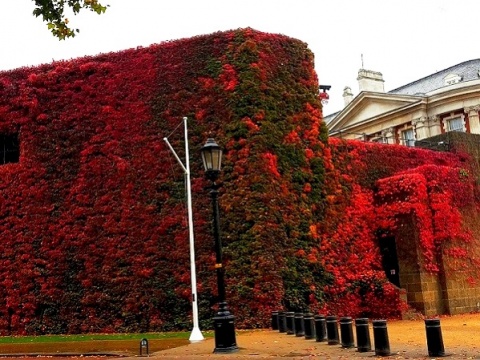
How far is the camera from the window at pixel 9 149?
22.5 metres

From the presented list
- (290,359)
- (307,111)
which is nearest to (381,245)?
(307,111)

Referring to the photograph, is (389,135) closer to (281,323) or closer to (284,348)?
(281,323)

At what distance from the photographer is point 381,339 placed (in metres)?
10.9

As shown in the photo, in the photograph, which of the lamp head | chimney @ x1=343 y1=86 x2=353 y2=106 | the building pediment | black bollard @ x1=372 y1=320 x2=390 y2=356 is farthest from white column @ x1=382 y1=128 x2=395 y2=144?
black bollard @ x1=372 y1=320 x2=390 y2=356

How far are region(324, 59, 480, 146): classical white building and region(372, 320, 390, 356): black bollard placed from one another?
87.5ft

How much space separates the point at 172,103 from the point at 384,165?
9.67 metres

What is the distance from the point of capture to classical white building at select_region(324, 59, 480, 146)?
38406mm

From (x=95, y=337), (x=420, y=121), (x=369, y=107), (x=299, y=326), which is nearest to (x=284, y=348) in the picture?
(x=299, y=326)

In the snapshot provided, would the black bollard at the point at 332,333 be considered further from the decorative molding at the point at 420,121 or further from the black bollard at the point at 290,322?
the decorative molding at the point at 420,121

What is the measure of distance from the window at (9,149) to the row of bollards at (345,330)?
39.7ft

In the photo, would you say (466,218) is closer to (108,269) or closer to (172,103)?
(172,103)

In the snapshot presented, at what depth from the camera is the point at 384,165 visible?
80.9ft

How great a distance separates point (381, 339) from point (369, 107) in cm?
3511

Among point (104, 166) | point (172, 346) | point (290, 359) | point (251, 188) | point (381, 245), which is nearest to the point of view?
point (290, 359)
